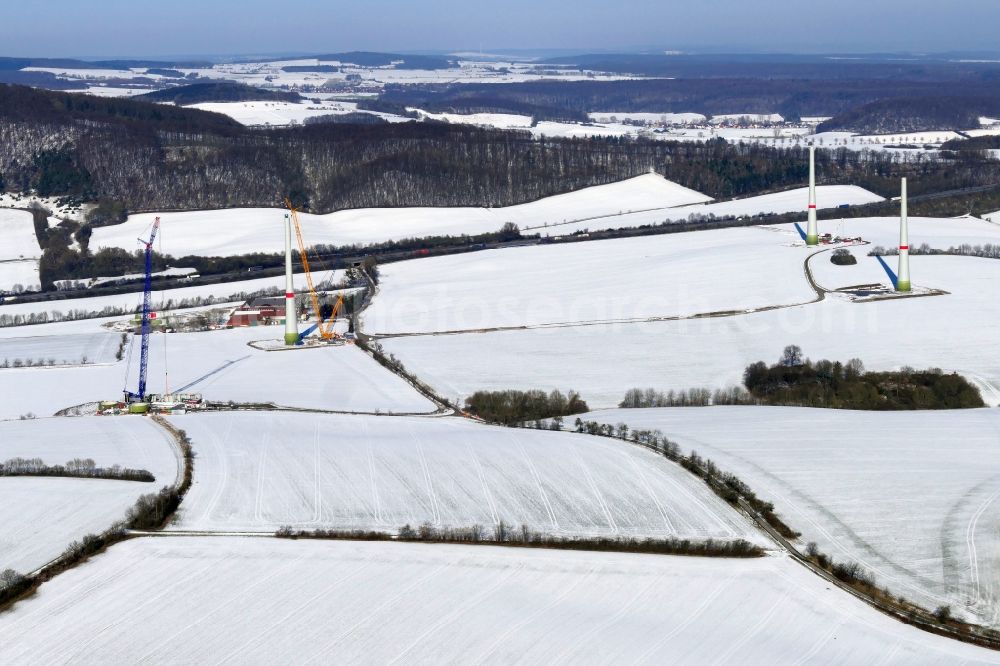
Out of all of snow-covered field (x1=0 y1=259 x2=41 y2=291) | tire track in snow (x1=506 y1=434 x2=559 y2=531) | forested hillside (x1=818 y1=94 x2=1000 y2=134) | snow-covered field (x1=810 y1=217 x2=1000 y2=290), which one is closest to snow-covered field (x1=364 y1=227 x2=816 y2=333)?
snow-covered field (x1=810 y1=217 x2=1000 y2=290)

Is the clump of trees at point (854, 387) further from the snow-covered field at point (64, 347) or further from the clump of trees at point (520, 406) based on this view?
the snow-covered field at point (64, 347)

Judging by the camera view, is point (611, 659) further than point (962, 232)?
No

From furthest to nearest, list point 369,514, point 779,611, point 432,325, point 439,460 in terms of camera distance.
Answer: point 432,325 → point 439,460 → point 369,514 → point 779,611

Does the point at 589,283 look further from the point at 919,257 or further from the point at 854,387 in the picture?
the point at 854,387

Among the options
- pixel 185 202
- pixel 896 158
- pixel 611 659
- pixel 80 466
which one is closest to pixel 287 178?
pixel 185 202

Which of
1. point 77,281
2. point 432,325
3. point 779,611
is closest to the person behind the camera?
point 779,611

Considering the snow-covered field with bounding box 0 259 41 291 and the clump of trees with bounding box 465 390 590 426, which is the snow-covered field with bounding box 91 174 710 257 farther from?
the clump of trees with bounding box 465 390 590 426

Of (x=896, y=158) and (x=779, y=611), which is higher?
(x=896, y=158)

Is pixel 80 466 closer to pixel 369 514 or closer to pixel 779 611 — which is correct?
pixel 369 514
